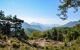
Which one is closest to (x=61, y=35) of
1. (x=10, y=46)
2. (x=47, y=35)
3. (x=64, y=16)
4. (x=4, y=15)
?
(x=47, y=35)

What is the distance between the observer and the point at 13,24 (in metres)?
35.9

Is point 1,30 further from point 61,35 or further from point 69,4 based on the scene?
point 61,35

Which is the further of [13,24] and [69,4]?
[13,24]

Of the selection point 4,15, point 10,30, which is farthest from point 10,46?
point 4,15

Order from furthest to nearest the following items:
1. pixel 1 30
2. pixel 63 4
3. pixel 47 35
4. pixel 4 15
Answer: pixel 47 35 < pixel 4 15 < pixel 1 30 < pixel 63 4

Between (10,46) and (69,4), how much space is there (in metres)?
7.41

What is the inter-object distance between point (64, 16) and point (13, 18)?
9.56 metres

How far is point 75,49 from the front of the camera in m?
24.2

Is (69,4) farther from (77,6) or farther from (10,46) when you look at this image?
(10,46)

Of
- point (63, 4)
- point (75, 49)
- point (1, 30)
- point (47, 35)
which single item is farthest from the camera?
point (47, 35)

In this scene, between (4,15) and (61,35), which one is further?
(61,35)

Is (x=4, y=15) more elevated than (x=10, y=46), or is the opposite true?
(x=4, y=15)

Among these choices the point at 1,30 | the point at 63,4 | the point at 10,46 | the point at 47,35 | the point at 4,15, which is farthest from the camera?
the point at 47,35

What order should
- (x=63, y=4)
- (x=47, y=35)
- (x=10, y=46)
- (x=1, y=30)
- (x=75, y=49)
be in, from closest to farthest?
1. (x=75, y=49)
2. (x=10, y=46)
3. (x=63, y=4)
4. (x=1, y=30)
5. (x=47, y=35)
